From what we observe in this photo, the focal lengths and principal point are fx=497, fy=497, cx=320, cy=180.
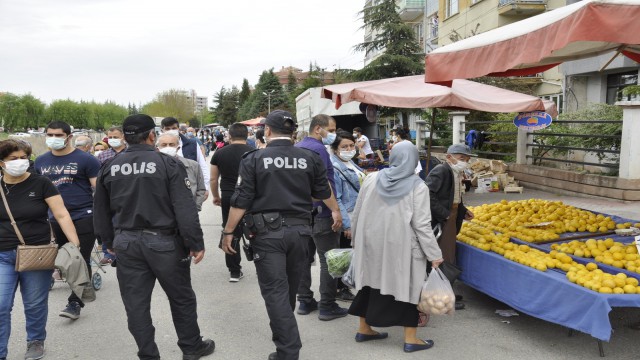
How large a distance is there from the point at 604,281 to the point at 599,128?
29.9 feet

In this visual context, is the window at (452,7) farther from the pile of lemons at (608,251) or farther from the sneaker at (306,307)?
the sneaker at (306,307)

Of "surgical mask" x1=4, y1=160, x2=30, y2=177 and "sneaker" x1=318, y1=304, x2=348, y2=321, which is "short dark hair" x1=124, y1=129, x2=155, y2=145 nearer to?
"surgical mask" x1=4, y1=160, x2=30, y2=177

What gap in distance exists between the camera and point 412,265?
13.3 ft

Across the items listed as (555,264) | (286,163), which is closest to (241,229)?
(286,163)

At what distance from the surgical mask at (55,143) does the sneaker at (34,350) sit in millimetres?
1945

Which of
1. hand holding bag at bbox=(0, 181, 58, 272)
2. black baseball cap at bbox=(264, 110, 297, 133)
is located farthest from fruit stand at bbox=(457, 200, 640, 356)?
hand holding bag at bbox=(0, 181, 58, 272)

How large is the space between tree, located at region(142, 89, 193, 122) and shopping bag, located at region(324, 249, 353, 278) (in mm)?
106713

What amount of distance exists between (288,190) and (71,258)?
1.89 m

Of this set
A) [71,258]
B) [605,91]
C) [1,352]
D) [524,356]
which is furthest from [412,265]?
[605,91]

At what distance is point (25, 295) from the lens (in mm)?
4039

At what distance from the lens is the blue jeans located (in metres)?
3.87

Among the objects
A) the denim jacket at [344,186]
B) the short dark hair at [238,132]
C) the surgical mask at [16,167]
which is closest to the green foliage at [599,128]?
the denim jacket at [344,186]

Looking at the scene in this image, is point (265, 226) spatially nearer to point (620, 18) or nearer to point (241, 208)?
point (241, 208)

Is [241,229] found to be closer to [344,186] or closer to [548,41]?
[344,186]
